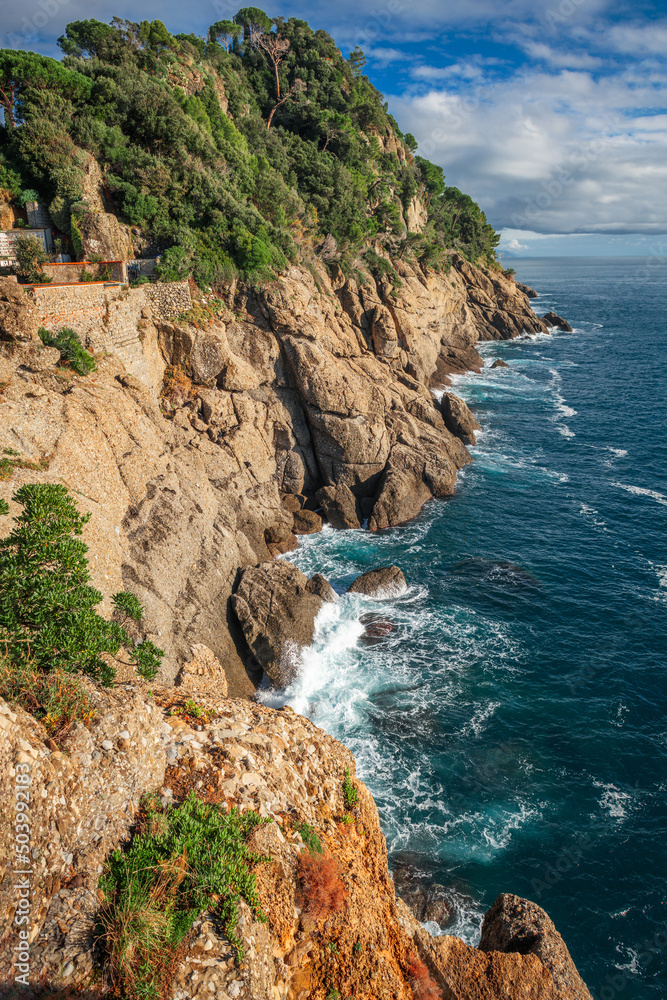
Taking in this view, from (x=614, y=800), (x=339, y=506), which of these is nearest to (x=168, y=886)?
(x=614, y=800)

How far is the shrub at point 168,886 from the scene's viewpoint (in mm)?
7668

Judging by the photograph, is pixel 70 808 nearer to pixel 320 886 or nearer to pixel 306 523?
pixel 320 886

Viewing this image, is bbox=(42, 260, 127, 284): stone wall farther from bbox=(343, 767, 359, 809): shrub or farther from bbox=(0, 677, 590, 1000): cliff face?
bbox=(343, 767, 359, 809): shrub

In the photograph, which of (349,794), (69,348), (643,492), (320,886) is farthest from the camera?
(643,492)

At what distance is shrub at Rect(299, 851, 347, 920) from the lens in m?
9.75

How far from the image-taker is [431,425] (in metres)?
48.7

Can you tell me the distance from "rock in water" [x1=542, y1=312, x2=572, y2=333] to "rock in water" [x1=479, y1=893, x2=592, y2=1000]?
110892mm

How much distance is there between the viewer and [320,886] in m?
9.88

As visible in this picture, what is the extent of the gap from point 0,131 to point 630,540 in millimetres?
53163

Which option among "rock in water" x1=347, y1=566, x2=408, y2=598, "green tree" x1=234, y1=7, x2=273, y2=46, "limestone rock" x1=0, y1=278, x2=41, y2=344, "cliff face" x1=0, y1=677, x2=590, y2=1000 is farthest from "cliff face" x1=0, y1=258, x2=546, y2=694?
"green tree" x1=234, y1=7, x2=273, y2=46

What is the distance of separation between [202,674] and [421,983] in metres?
12.0

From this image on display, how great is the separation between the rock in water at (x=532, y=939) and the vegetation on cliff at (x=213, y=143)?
37.3m

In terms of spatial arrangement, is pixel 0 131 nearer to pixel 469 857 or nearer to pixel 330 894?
pixel 330 894

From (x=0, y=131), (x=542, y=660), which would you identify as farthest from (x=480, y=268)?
(x=542, y=660)
